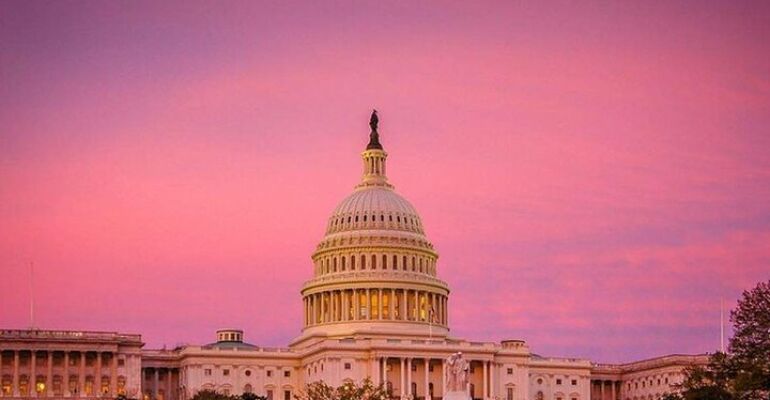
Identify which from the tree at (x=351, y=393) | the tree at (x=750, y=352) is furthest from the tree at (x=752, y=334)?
the tree at (x=351, y=393)

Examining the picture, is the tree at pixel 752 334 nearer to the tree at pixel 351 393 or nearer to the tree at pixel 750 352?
the tree at pixel 750 352

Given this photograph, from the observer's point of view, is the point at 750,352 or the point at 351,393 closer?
the point at 750,352

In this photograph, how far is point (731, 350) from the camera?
134m

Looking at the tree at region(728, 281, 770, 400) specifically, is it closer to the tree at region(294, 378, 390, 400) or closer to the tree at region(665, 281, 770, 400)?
the tree at region(665, 281, 770, 400)

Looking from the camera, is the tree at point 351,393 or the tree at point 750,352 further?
the tree at point 351,393

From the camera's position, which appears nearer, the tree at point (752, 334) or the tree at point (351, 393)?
the tree at point (752, 334)

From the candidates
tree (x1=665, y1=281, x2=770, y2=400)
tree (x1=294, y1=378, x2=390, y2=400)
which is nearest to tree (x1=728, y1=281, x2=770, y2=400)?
tree (x1=665, y1=281, x2=770, y2=400)

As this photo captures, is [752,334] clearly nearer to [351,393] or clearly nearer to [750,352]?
[750,352]

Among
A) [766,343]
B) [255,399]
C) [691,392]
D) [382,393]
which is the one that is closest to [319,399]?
[382,393]

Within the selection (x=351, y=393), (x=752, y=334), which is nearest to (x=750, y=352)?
(x=752, y=334)

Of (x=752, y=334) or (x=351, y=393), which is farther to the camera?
(x=351, y=393)

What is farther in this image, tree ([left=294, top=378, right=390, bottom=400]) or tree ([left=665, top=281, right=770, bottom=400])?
tree ([left=294, top=378, right=390, bottom=400])

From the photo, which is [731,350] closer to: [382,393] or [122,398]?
[382,393]

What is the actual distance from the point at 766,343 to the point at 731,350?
4346mm
